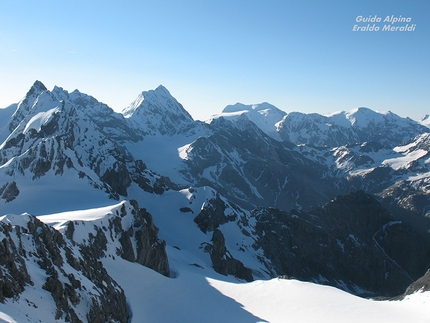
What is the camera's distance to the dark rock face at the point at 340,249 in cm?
13962

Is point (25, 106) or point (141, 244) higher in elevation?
point (25, 106)

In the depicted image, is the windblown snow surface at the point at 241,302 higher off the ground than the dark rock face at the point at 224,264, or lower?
higher

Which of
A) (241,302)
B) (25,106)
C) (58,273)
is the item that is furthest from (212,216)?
(25,106)

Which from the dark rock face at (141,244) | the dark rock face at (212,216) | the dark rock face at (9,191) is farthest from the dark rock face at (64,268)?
the dark rock face at (212,216)

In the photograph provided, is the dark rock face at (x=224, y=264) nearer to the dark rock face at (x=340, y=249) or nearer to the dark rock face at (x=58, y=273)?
the dark rock face at (x=340, y=249)

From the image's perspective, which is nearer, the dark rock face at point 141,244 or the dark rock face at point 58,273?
the dark rock face at point 58,273

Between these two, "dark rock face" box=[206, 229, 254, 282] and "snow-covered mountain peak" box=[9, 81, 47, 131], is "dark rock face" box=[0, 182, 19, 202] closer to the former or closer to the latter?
"dark rock face" box=[206, 229, 254, 282]

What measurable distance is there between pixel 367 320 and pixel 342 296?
10.6 m

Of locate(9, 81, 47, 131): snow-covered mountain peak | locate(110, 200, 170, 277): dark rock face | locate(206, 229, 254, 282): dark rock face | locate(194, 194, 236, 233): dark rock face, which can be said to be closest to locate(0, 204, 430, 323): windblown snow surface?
locate(110, 200, 170, 277): dark rock face

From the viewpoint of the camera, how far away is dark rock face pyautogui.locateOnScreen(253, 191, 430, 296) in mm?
139625

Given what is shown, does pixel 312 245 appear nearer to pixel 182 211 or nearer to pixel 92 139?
pixel 182 211

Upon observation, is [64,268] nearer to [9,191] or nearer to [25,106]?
[9,191]

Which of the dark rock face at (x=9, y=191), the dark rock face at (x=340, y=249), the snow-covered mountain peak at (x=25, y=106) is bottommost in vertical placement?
the dark rock face at (x=340, y=249)

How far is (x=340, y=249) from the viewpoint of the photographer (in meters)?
156
